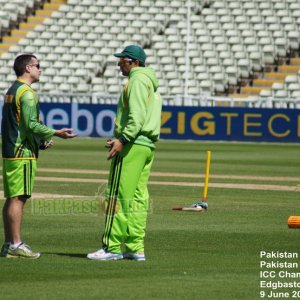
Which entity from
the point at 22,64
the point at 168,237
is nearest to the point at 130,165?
the point at 22,64

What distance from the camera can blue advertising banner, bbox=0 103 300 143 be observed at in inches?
1645

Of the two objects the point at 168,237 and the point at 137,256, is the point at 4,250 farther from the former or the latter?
the point at 168,237

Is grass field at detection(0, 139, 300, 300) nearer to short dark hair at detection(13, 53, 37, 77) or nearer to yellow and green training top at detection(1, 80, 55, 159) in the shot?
yellow and green training top at detection(1, 80, 55, 159)

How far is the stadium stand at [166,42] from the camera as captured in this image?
159 feet

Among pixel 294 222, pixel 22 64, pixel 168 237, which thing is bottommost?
pixel 168 237

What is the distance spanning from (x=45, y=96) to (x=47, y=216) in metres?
29.4

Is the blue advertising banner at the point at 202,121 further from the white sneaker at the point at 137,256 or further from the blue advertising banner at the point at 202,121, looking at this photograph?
the white sneaker at the point at 137,256

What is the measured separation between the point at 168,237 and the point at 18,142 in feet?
8.80

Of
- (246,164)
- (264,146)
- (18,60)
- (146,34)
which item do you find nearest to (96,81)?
(146,34)

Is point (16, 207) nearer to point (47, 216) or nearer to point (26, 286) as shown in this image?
point (26, 286)

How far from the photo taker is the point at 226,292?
9.64 meters

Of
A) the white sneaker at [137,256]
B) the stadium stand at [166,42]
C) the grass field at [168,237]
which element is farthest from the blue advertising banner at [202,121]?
the white sneaker at [137,256]

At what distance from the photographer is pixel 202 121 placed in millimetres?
42656

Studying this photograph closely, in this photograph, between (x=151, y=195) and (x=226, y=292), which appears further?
(x=151, y=195)
